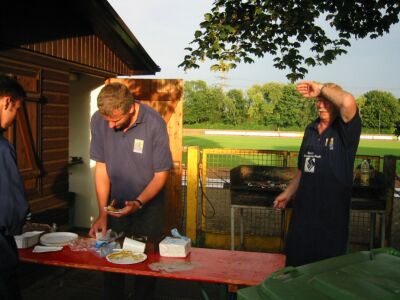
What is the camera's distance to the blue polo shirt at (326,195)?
2807 mm

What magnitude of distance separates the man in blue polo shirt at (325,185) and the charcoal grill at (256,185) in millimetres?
2339

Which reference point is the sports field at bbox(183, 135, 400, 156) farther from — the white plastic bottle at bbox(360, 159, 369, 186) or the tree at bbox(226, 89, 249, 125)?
the tree at bbox(226, 89, 249, 125)

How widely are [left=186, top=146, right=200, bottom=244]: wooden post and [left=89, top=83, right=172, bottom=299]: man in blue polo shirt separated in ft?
8.79

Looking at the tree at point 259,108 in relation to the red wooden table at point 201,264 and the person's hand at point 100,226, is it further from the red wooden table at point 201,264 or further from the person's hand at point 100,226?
the red wooden table at point 201,264

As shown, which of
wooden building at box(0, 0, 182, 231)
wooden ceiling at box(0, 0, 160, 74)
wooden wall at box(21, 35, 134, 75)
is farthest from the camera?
wooden wall at box(21, 35, 134, 75)

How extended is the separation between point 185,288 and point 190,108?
65.5 meters

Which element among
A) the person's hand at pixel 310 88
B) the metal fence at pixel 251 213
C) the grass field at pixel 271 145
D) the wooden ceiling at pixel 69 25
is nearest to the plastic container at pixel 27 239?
the wooden ceiling at pixel 69 25

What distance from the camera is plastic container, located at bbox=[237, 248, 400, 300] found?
1700 mm

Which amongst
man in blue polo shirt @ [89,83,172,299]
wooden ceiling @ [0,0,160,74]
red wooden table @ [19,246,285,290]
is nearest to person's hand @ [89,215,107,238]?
man in blue polo shirt @ [89,83,172,299]

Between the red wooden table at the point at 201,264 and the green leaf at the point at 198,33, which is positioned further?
the green leaf at the point at 198,33

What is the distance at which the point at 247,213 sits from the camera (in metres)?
9.80

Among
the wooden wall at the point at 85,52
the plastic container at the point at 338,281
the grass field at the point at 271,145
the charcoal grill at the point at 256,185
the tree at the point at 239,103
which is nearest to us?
the plastic container at the point at 338,281

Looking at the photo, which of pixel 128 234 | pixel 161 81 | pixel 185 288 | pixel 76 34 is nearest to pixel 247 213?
pixel 161 81

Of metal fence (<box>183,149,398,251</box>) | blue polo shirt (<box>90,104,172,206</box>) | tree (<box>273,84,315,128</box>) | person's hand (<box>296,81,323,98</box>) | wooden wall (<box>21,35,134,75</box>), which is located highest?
tree (<box>273,84,315,128</box>)
